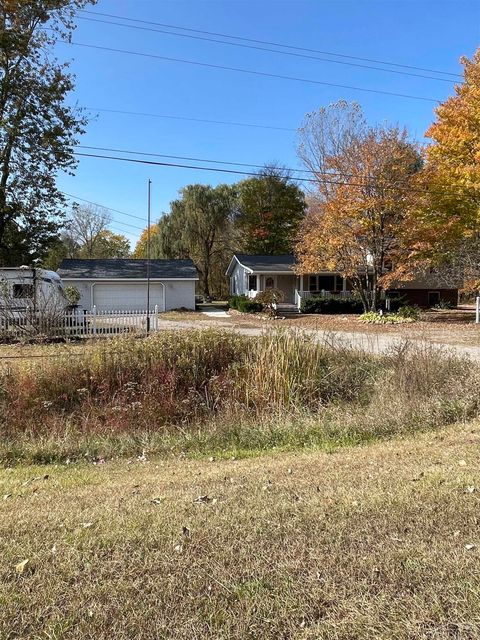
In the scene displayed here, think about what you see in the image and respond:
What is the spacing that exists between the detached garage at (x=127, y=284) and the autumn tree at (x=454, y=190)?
56.3 ft

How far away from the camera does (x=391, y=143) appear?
21.4 meters

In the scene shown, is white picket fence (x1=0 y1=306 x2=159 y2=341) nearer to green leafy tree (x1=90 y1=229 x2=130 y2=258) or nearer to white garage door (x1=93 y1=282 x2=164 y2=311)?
white garage door (x1=93 y1=282 x2=164 y2=311)

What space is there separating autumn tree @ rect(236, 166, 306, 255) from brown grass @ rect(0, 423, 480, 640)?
4294cm

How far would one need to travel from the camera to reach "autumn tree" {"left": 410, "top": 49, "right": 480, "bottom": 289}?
19.4 meters

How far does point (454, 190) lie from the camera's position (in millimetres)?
20281

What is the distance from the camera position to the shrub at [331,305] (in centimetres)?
2970

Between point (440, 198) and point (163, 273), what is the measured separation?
1939 centimetres

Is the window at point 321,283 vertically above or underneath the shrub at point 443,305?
above

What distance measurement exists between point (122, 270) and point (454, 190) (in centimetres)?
2209

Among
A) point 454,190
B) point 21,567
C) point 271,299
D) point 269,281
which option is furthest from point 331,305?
point 21,567

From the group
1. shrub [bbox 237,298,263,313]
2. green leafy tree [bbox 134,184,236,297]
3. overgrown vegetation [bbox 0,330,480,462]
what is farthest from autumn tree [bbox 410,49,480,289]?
green leafy tree [bbox 134,184,236,297]

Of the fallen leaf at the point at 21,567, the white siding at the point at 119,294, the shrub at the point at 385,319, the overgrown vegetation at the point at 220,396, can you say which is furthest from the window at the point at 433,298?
the fallen leaf at the point at 21,567

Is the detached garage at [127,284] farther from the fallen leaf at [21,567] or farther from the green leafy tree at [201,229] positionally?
the fallen leaf at [21,567]

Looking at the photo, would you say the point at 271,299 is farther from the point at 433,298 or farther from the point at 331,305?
the point at 433,298
